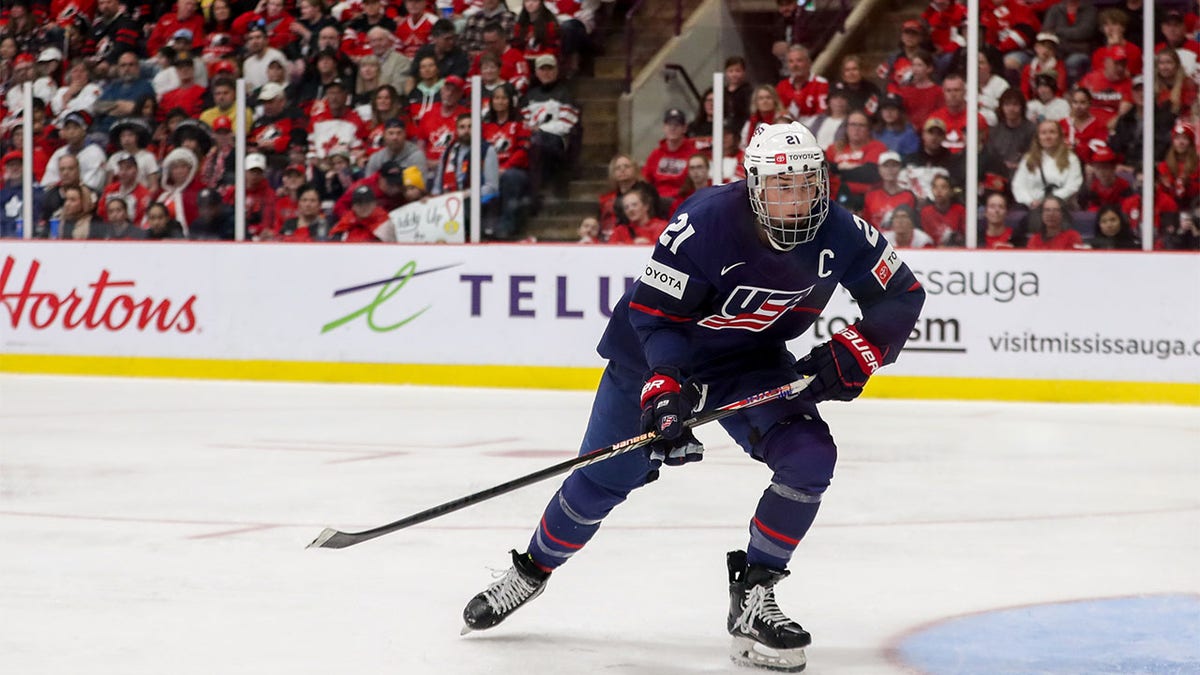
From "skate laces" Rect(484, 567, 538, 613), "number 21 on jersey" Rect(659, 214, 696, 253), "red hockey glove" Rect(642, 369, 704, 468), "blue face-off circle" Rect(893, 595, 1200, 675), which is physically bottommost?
"blue face-off circle" Rect(893, 595, 1200, 675)

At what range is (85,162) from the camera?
36.0 feet

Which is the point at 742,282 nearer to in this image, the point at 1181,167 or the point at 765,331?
the point at 765,331

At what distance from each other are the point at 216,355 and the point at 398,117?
1920 mm

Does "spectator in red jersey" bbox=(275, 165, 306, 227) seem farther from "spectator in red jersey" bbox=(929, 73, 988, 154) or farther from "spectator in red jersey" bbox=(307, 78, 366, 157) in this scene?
"spectator in red jersey" bbox=(929, 73, 988, 154)

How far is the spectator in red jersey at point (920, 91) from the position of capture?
9.30 metres

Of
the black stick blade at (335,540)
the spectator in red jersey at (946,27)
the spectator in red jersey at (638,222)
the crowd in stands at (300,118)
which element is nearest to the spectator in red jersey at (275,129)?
the crowd in stands at (300,118)

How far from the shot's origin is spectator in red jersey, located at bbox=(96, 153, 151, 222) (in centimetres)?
1084

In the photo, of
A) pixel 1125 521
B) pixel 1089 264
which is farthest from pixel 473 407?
pixel 1125 521

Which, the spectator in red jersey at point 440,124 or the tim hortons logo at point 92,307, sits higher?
the spectator in red jersey at point 440,124

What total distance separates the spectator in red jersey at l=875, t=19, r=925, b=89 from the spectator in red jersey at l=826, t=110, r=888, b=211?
0.99 ft

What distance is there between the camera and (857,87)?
953 cm

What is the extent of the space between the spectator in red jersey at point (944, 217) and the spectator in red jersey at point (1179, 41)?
1.32 metres

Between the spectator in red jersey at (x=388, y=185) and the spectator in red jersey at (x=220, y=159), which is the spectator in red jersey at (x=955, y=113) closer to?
the spectator in red jersey at (x=388, y=185)

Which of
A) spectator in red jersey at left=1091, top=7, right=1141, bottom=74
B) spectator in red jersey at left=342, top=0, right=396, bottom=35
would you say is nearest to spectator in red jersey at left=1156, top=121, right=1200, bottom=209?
spectator in red jersey at left=1091, top=7, right=1141, bottom=74
